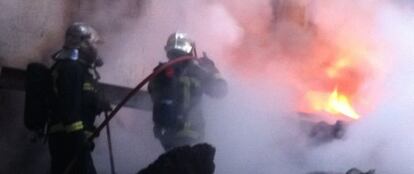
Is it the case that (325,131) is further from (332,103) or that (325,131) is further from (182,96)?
(182,96)

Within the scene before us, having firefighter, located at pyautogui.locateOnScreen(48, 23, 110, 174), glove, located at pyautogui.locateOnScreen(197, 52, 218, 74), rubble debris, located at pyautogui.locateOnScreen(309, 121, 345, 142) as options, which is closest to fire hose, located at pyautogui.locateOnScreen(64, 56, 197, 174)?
firefighter, located at pyautogui.locateOnScreen(48, 23, 110, 174)

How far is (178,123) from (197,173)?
71cm

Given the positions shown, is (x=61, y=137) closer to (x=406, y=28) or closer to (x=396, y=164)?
(x=396, y=164)

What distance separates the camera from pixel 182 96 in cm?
870

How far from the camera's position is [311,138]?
440 inches

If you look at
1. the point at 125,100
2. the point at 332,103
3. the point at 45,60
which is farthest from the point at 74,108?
the point at 332,103

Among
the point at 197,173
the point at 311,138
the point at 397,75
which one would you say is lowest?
the point at 197,173

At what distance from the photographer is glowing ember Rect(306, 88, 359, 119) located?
37.6 ft

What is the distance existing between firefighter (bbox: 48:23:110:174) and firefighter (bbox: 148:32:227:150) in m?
0.68

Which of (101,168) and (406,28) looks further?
(406,28)

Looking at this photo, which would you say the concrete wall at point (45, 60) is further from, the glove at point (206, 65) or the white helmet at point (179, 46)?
the glove at point (206, 65)

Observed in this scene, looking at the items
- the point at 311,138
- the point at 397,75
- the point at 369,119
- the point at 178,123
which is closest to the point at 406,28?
the point at 397,75

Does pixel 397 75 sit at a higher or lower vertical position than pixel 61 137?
higher

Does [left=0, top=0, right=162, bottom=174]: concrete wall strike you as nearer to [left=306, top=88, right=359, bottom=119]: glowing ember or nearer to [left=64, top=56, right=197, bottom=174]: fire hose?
[left=64, top=56, right=197, bottom=174]: fire hose
